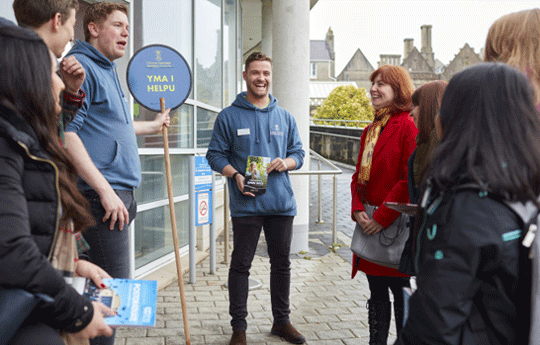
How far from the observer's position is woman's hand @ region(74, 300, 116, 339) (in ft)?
5.07

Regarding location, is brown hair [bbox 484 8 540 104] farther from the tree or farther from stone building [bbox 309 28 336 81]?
stone building [bbox 309 28 336 81]

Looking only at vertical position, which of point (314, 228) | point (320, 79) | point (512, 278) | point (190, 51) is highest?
point (320, 79)

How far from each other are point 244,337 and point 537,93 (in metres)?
2.65

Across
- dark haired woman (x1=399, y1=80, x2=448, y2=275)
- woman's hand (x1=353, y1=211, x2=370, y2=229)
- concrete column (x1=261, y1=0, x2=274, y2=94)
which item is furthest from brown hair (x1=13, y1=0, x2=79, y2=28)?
concrete column (x1=261, y1=0, x2=274, y2=94)

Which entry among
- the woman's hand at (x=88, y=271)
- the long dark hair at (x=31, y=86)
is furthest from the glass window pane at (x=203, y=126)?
the long dark hair at (x=31, y=86)

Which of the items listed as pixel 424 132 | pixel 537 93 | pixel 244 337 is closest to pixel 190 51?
pixel 244 337

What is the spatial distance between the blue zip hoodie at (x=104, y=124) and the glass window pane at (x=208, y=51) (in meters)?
4.51

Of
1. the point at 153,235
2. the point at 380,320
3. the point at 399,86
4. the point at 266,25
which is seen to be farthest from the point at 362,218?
the point at 266,25

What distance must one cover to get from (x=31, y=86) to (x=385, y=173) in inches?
89.8

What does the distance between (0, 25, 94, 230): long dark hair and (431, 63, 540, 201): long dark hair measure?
1128 mm

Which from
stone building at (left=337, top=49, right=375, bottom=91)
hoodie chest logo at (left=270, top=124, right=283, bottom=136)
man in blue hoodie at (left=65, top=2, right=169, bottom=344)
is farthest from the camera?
stone building at (left=337, top=49, right=375, bottom=91)

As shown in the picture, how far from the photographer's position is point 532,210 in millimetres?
1456

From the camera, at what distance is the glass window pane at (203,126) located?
7.36m

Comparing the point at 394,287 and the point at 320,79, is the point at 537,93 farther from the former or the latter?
the point at 320,79
